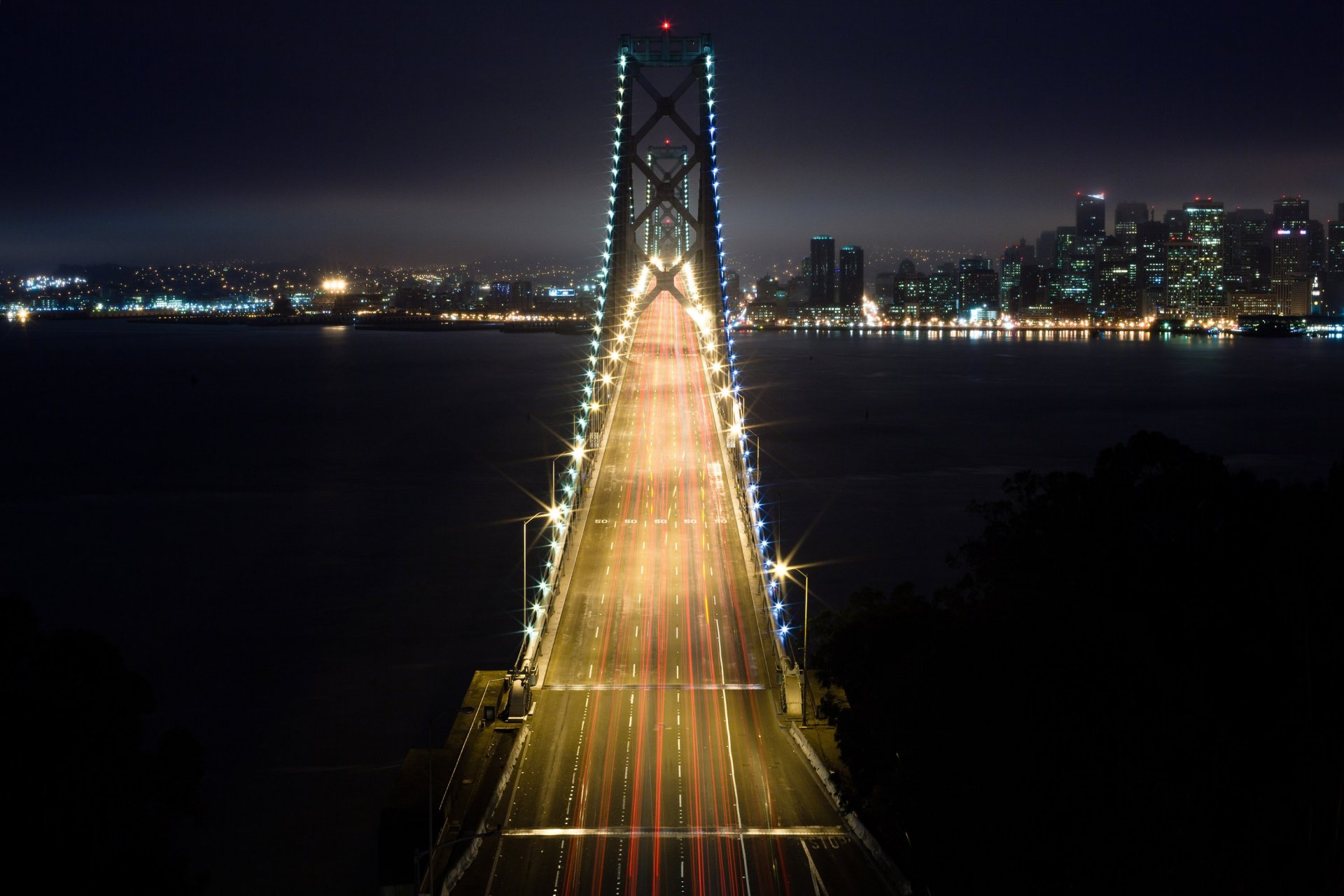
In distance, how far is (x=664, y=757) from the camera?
492 inches

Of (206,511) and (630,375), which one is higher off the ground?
(630,375)

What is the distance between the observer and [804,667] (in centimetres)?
1409

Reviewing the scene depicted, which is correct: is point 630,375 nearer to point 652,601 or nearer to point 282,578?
point 282,578

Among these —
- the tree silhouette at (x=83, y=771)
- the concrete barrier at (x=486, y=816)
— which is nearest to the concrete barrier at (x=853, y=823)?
the concrete barrier at (x=486, y=816)

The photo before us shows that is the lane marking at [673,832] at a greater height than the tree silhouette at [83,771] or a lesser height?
lesser

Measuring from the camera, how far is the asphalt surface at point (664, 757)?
10.4 meters

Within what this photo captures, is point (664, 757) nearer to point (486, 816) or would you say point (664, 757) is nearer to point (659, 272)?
point (486, 816)

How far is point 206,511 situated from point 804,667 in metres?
24.6

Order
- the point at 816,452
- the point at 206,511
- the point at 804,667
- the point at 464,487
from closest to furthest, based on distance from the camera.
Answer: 1. the point at 804,667
2. the point at 206,511
3. the point at 464,487
4. the point at 816,452

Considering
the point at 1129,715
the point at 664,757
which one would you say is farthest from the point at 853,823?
the point at 1129,715

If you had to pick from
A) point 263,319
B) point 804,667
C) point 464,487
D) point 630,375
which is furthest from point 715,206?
point 263,319

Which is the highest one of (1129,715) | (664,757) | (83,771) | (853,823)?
(1129,715)

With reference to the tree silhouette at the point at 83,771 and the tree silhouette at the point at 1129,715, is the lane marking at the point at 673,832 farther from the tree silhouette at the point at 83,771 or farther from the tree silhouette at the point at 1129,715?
the tree silhouette at the point at 83,771

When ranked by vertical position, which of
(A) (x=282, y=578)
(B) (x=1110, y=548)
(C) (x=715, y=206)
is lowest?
(A) (x=282, y=578)
